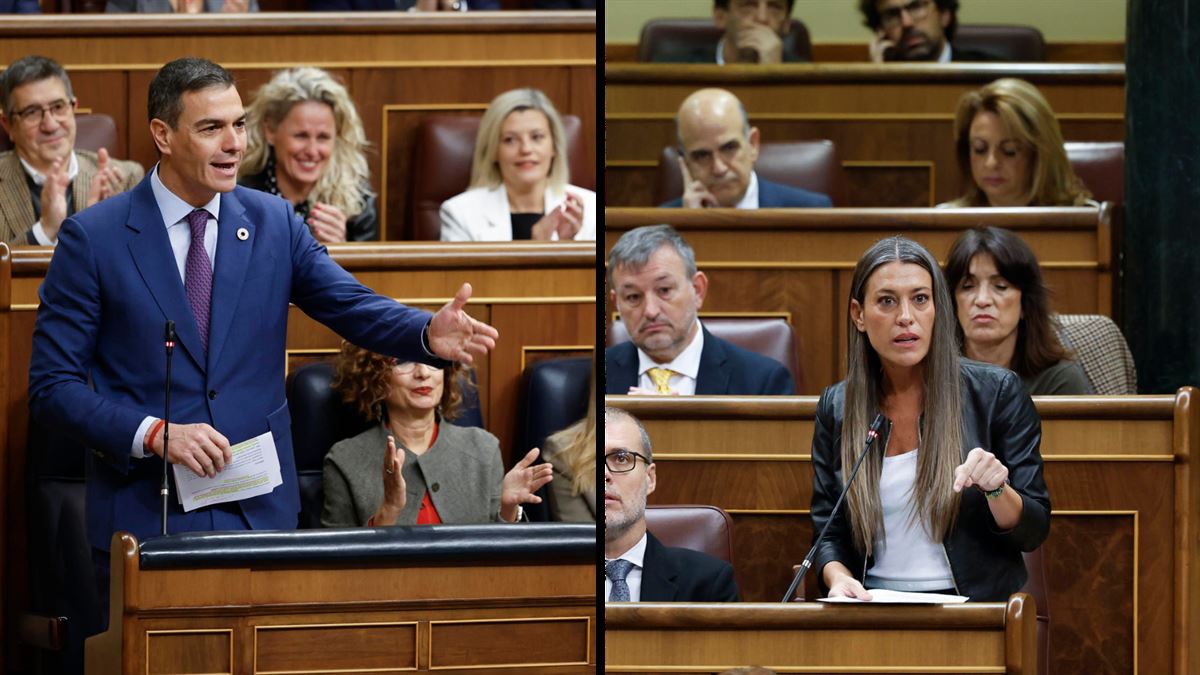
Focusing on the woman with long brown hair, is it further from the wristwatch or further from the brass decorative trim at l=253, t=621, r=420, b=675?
the brass decorative trim at l=253, t=621, r=420, b=675

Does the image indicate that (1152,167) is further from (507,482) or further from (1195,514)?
(507,482)

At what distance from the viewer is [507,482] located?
3.60ft

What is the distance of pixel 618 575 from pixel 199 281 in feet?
1.05

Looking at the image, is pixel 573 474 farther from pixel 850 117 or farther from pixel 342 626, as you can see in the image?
pixel 850 117

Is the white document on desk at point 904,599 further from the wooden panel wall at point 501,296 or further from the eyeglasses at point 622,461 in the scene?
the wooden panel wall at point 501,296

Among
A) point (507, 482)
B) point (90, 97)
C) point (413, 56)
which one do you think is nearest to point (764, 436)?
point (507, 482)

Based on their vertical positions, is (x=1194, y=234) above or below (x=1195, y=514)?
above

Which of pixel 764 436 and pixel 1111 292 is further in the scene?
pixel 1111 292

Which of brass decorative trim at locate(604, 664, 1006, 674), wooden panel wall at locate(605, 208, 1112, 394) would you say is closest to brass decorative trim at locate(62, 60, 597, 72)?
wooden panel wall at locate(605, 208, 1112, 394)

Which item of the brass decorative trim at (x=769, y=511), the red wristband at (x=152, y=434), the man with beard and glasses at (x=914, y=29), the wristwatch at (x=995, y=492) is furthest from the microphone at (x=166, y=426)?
the man with beard and glasses at (x=914, y=29)

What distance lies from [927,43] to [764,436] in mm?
851

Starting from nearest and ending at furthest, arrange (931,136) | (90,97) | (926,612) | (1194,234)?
(926,612)
(1194,234)
(90,97)
(931,136)

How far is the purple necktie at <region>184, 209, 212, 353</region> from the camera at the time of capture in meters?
1.04

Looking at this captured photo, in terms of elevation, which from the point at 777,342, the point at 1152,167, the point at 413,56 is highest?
the point at 413,56
